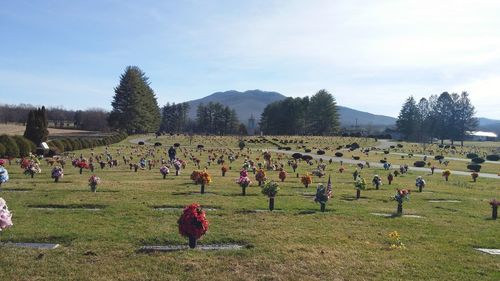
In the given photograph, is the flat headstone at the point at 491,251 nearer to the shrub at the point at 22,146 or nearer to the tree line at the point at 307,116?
the shrub at the point at 22,146

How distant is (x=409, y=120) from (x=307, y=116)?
2965 cm

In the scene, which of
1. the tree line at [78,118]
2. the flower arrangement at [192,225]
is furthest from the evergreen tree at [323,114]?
the flower arrangement at [192,225]

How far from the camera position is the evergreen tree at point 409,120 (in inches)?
5172

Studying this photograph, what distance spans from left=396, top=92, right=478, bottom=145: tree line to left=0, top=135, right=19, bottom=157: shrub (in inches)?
4161

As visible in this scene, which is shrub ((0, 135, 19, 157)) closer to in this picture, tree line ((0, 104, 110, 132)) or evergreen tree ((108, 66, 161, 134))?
evergreen tree ((108, 66, 161, 134))

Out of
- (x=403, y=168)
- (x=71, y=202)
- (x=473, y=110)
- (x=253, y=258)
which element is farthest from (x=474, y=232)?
(x=473, y=110)

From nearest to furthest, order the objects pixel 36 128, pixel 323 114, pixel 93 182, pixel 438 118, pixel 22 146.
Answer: pixel 93 182 → pixel 22 146 → pixel 36 128 → pixel 438 118 → pixel 323 114

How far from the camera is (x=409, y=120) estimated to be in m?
132

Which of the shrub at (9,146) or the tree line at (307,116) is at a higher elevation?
the tree line at (307,116)

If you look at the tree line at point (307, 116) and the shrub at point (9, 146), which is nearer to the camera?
the shrub at point (9, 146)

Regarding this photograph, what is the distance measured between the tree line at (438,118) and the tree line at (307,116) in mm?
20348

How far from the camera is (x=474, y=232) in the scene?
46.0 ft

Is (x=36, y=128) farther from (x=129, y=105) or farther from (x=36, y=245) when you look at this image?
(x=129, y=105)

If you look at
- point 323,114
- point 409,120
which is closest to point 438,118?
point 409,120
